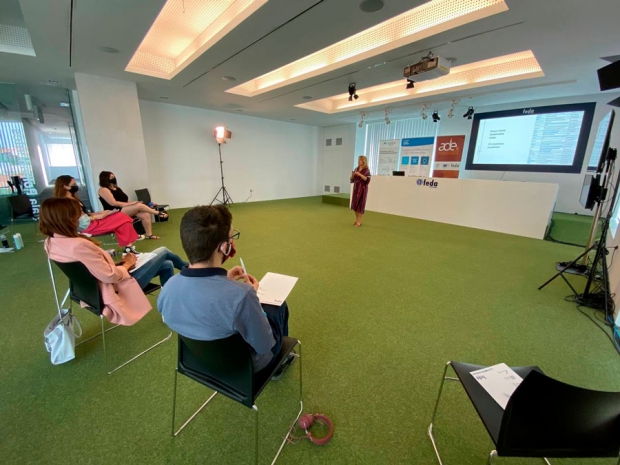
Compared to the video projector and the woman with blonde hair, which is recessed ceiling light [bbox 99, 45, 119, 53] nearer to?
the woman with blonde hair

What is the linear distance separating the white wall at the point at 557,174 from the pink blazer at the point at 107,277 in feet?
24.6

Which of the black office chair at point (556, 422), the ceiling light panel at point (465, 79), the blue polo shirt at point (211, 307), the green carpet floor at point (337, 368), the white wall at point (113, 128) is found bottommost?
the green carpet floor at point (337, 368)

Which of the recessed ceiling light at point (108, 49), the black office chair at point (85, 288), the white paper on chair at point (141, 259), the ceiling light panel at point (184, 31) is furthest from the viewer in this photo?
the recessed ceiling light at point (108, 49)

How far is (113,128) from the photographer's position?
16.6 feet

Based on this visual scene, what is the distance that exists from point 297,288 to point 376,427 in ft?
5.48

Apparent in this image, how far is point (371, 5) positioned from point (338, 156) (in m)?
7.41

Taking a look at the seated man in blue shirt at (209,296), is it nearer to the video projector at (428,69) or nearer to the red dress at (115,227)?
the red dress at (115,227)

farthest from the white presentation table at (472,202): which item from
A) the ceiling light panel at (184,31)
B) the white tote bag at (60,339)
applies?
the white tote bag at (60,339)

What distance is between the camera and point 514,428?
875 mm

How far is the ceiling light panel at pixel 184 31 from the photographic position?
10.3ft

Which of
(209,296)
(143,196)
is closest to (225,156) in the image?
(143,196)

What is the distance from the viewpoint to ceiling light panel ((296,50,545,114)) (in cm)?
442

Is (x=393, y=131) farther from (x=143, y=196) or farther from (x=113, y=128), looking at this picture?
(x=113, y=128)

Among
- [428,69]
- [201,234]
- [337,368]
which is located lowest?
[337,368]
